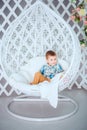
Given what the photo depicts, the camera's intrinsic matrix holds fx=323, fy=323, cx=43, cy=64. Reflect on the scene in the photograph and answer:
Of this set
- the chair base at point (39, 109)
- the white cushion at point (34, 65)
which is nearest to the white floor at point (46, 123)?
the chair base at point (39, 109)

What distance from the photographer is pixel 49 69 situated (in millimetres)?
3080

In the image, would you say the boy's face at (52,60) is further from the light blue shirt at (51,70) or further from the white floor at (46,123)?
the white floor at (46,123)

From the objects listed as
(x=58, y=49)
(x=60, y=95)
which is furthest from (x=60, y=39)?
(x=60, y=95)

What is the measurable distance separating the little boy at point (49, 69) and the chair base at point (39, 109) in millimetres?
237

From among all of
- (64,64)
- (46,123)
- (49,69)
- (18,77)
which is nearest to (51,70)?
(49,69)

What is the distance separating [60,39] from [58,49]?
105 millimetres

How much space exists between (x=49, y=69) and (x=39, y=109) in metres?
0.40

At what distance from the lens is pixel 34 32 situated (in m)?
3.31

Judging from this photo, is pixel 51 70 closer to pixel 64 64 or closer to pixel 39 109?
pixel 64 64

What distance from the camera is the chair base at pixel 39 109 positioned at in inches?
108

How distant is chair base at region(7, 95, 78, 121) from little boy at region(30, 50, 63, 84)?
0.24 m

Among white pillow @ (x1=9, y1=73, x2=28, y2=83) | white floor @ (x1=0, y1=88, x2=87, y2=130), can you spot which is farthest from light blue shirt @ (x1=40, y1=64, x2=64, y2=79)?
white floor @ (x1=0, y1=88, x2=87, y2=130)

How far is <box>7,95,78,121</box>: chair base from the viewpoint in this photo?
274 centimetres

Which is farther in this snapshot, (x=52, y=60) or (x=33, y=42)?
(x=33, y=42)
